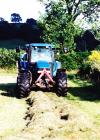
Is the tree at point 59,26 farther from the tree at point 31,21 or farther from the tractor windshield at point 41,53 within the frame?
the tree at point 31,21

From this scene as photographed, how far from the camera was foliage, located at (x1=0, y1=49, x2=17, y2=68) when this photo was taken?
35.8m

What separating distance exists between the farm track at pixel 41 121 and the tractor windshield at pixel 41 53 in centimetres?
317

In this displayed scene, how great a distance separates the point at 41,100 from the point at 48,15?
2717 cm

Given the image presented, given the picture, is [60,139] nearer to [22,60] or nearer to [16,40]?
[22,60]

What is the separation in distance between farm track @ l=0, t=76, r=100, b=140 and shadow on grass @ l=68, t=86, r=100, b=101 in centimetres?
218

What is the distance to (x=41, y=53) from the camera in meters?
20.9

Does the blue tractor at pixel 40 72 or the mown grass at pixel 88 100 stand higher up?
the blue tractor at pixel 40 72

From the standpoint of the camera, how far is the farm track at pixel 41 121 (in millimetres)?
10578

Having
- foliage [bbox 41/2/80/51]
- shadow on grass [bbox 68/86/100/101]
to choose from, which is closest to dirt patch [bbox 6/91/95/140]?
shadow on grass [bbox 68/86/100/101]

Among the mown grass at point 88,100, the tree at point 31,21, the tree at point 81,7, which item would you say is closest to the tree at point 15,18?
the tree at point 31,21

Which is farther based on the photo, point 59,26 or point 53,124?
point 59,26

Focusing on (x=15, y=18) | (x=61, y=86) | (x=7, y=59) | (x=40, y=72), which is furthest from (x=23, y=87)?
(x=15, y=18)

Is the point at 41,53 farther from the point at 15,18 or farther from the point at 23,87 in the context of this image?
the point at 15,18

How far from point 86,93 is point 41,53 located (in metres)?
3.16
